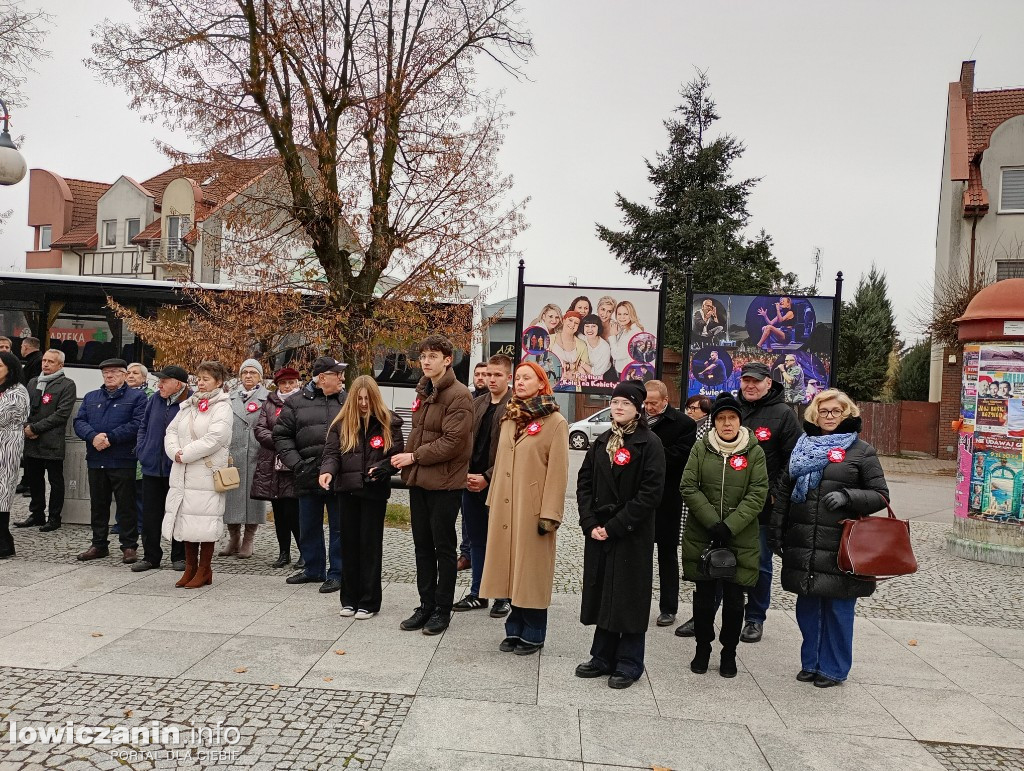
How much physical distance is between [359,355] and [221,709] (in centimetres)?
691

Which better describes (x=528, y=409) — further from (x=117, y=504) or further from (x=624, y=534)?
(x=117, y=504)

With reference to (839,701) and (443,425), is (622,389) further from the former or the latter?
(839,701)

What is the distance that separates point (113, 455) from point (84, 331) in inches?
355

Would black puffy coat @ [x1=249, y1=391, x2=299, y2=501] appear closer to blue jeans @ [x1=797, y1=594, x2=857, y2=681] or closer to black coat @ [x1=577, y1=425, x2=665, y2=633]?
black coat @ [x1=577, y1=425, x2=665, y2=633]

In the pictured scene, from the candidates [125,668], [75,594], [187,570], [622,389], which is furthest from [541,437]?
[75,594]

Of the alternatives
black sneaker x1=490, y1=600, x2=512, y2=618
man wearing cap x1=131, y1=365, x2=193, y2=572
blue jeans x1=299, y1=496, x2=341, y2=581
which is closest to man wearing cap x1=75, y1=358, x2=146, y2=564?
man wearing cap x1=131, y1=365, x2=193, y2=572

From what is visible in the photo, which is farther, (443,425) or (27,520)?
(27,520)

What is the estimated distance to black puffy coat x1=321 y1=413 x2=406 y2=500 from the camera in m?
6.16

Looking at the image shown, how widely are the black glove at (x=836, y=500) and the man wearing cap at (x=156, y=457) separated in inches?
217

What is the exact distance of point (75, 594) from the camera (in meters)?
6.49

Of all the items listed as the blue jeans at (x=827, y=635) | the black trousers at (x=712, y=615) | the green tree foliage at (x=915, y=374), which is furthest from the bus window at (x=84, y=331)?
the green tree foliage at (x=915, y=374)

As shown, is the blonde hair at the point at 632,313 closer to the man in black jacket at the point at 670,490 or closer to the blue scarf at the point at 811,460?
the man in black jacket at the point at 670,490

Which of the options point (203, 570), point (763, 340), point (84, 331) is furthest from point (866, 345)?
point (203, 570)

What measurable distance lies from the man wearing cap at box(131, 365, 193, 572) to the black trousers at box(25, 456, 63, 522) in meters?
2.52
